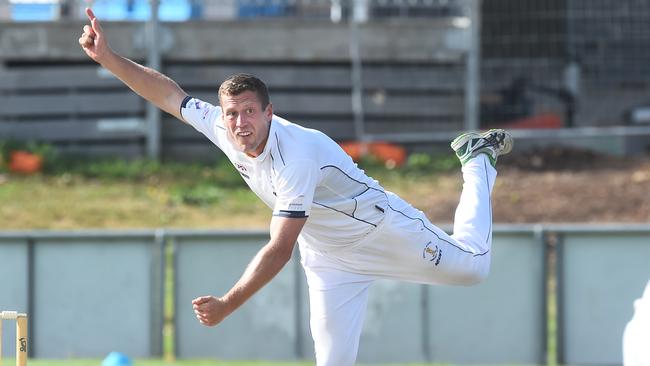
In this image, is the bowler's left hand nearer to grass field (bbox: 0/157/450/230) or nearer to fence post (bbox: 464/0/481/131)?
grass field (bbox: 0/157/450/230)

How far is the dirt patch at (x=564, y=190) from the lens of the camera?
54.1 ft

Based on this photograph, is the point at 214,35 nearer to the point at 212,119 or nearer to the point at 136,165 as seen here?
the point at 136,165

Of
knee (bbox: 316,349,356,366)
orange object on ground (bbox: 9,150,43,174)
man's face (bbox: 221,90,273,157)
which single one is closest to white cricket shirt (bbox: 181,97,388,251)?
man's face (bbox: 221,90,273,157)

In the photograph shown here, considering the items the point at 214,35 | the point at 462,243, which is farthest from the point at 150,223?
the point at 462,243

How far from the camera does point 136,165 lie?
18219 mm

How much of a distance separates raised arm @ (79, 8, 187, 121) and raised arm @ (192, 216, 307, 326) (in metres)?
1.45

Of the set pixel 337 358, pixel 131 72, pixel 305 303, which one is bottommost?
pixel 305 303

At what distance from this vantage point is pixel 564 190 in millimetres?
17156

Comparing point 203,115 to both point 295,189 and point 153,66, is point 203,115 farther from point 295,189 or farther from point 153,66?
point 153,66

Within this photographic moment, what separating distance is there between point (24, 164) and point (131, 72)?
10317 mm

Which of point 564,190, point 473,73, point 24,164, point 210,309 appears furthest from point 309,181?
point 473,73

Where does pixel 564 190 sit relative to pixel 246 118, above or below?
below

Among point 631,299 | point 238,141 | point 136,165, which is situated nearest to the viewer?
point 238,141

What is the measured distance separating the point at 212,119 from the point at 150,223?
29.1ft
